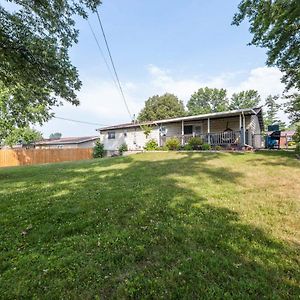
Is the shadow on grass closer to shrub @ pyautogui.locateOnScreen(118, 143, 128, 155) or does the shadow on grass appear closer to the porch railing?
the porch railing

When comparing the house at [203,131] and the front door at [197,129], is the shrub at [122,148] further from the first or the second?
the front door at [197,129]

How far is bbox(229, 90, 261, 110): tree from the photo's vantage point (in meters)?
50.7

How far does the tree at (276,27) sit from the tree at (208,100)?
131 ft

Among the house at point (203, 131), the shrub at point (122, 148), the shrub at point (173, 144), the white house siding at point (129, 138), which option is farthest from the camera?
the shrub at point (122, 148)

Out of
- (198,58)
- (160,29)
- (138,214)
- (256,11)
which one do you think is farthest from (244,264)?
(198,58)

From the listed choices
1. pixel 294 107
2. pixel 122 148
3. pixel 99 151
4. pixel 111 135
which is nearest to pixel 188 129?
pixel 122 148

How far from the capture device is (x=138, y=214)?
419 cm

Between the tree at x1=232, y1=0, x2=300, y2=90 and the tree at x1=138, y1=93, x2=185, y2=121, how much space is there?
27780 mm

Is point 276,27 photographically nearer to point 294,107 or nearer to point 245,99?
point 294,107

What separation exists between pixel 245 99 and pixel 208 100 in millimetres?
8842

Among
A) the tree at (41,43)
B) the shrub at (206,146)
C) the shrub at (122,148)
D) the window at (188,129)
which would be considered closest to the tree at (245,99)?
the window at (188,129)

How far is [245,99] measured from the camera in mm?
51250

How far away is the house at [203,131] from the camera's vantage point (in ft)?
52.2

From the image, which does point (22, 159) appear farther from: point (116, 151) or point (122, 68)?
point (122, 68)
